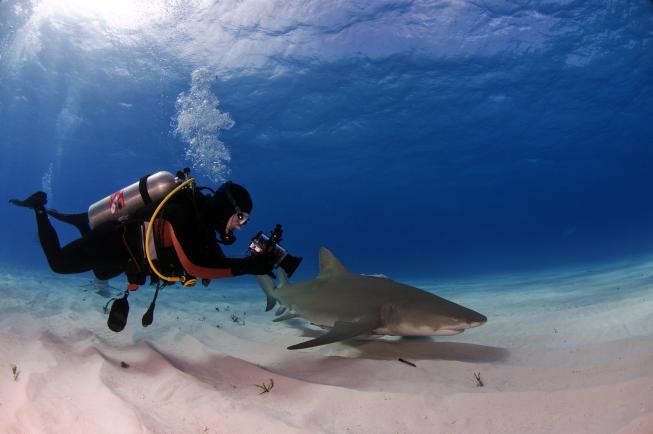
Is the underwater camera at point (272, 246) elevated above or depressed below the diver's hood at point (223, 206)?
below

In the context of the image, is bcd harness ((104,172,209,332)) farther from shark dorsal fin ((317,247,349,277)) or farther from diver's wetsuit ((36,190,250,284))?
shark dorsal fin ((317,247,349,277))

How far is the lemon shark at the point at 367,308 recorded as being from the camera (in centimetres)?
420

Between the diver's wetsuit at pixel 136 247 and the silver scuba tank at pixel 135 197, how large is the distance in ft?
0.50

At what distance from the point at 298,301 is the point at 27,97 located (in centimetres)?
3560

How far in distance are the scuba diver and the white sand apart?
916mm

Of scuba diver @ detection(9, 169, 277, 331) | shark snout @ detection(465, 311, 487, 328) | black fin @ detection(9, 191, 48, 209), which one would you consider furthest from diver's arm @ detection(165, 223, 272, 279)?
black fin @ detection(9, 191, 48, 209)

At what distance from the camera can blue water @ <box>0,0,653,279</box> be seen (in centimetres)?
1902

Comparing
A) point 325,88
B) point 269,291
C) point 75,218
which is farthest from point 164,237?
point 325,88

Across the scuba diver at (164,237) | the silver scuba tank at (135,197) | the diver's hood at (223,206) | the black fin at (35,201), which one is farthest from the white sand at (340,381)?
the black fin at (35,201)

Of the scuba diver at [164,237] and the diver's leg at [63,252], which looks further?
the diver's leg at [63,252]

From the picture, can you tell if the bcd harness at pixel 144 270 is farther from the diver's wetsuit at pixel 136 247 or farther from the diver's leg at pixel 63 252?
the diver's leg at pixel 63 252

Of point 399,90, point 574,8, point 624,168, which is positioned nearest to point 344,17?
point 399,90

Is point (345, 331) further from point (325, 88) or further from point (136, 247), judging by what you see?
point (325, 88)

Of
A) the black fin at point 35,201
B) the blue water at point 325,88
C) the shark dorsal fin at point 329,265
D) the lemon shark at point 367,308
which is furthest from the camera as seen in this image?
the blue water at point 325,88
